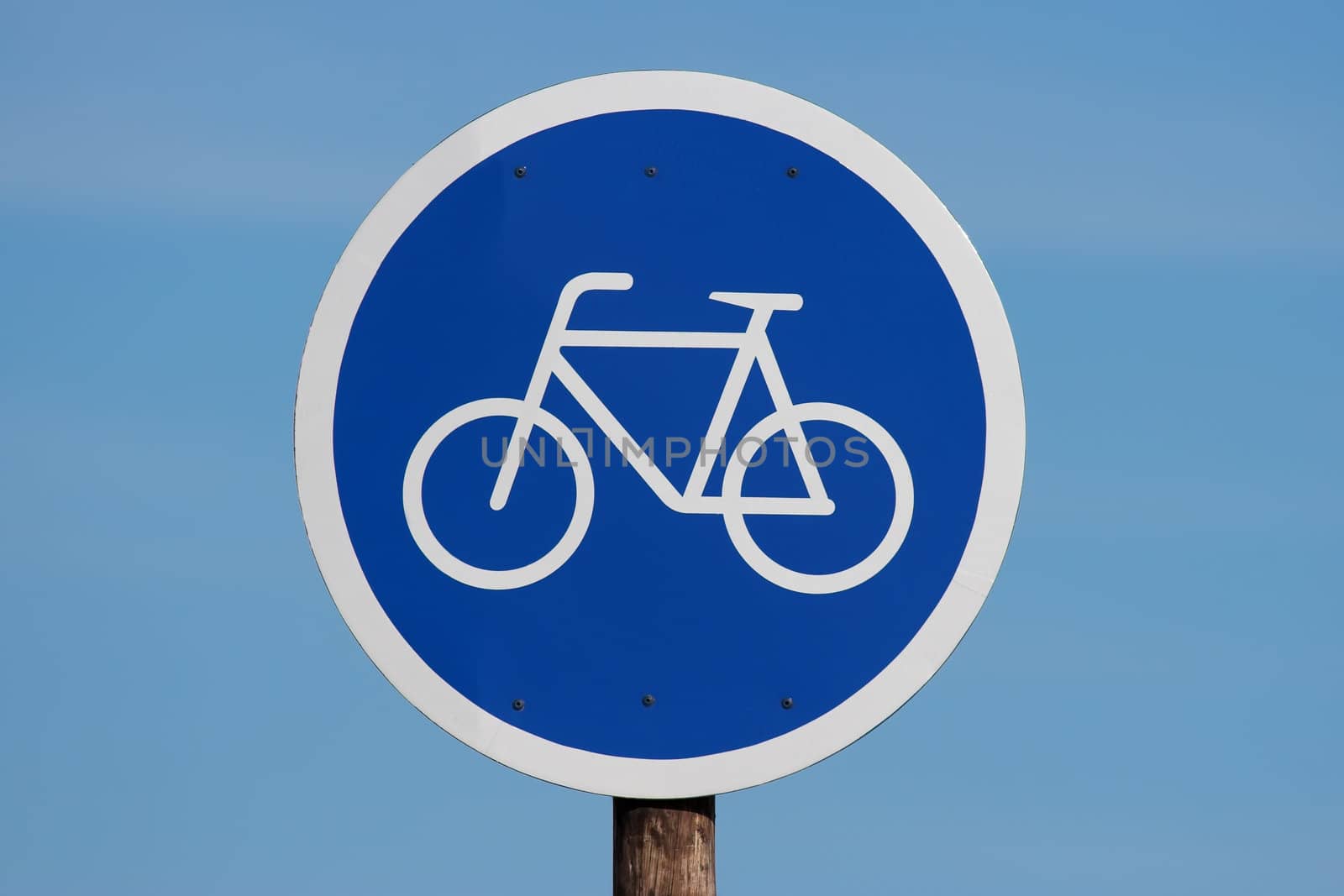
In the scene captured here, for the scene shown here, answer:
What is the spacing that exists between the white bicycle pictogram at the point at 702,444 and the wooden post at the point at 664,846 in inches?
15.0

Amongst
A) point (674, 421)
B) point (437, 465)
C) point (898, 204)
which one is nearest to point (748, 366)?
point (674, 421)

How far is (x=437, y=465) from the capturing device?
2.36 meters

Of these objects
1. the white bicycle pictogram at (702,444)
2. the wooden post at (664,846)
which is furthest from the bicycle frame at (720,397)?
the wooden post at (664,846)

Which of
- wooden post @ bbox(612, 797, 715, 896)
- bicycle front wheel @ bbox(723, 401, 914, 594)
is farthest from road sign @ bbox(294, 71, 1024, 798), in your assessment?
wooden post @ bbox(612, 797, 715, 896)

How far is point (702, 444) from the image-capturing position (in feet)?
7.67

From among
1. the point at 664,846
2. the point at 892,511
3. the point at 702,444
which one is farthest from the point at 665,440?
the point at 664,846

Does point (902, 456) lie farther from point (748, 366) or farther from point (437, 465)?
point (437, 465)

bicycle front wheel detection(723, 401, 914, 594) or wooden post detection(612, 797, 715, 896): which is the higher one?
bicycle front wheel detection(723, 401, 914, 594)

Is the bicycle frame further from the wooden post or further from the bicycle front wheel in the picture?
the wooden post

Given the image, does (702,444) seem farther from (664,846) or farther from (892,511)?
(664,846)

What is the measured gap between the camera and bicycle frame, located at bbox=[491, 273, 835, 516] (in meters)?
2.33

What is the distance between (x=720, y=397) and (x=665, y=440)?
0.10 meters

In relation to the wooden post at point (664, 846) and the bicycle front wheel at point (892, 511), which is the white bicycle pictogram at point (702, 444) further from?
the wooden post at point (664, 846)

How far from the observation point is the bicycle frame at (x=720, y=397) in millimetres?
2326
